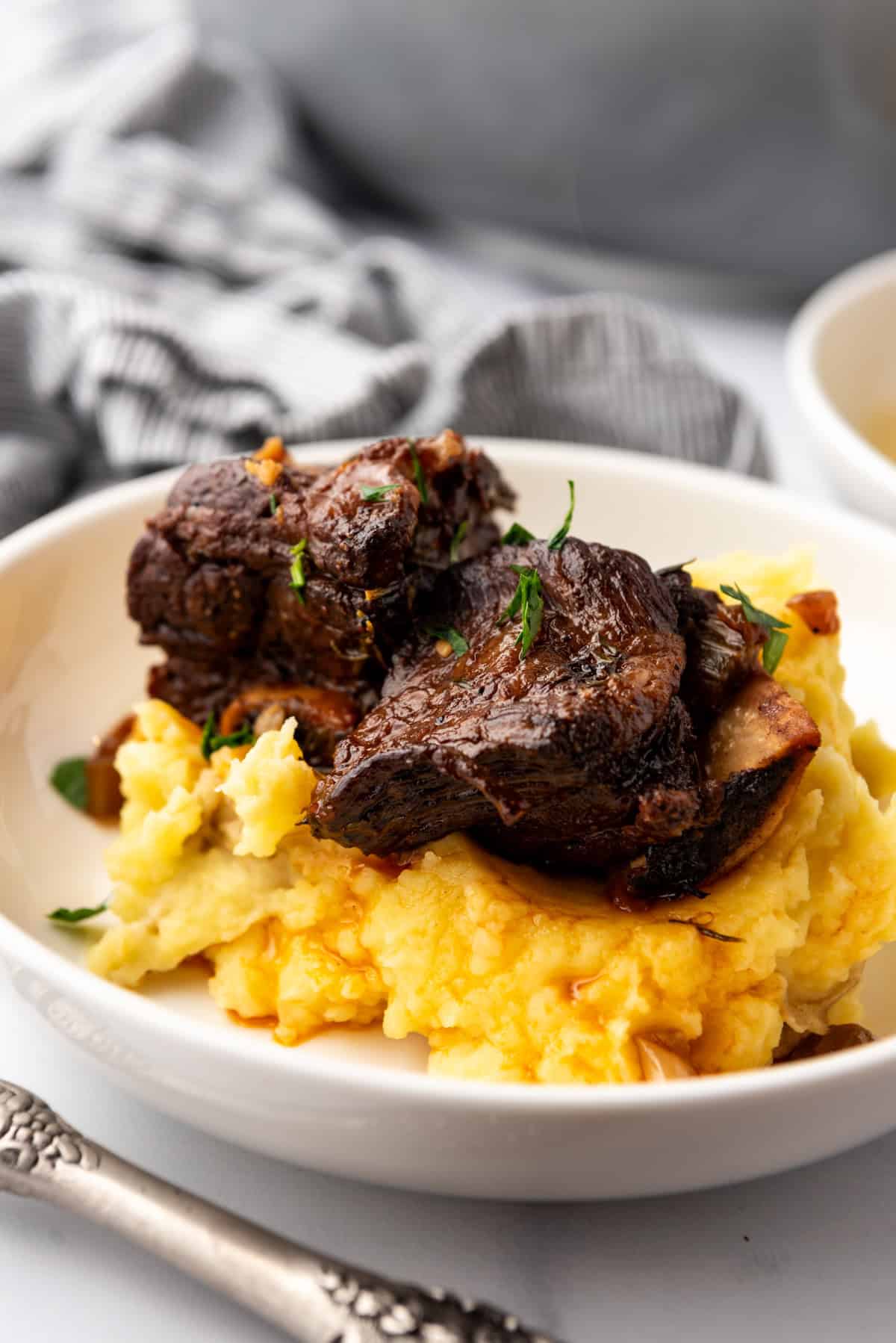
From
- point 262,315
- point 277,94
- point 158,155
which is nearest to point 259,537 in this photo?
point 262,315

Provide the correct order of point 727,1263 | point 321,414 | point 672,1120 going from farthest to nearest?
1. point 321,414
2. point 727,1263
3. point 672,1120

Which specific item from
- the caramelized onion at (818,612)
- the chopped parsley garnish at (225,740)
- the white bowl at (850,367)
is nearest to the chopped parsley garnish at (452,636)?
the chopped parsley garnish at (225,740)

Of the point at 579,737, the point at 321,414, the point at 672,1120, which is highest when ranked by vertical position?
the point at 579,737

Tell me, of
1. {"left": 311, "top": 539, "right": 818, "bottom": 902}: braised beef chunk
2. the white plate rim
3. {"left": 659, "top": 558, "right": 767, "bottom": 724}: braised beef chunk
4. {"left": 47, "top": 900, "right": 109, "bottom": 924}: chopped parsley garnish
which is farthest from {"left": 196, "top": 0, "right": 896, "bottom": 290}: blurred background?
the white plate rim

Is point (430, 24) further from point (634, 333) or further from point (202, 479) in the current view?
point (202, 479)

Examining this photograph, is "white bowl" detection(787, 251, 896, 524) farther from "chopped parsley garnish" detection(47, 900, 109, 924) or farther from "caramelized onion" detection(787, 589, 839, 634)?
"chopped parsley garnish" detection(47, 900, 109, 924)

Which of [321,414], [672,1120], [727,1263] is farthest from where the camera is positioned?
[321,414]

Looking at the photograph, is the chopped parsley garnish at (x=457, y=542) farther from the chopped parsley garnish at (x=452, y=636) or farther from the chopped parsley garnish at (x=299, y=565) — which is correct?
the chopped parsley garnish at (x=299, y=565)
